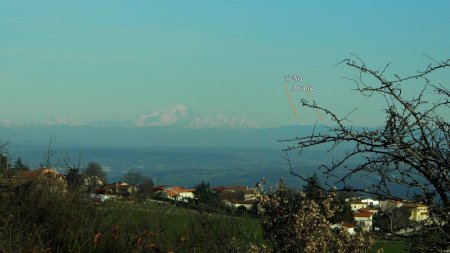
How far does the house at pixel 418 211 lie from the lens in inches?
152

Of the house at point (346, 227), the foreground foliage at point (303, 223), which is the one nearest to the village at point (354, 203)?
the house at point (346, 227)

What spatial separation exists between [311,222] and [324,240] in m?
0.38

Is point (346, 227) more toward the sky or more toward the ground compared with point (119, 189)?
more toward the ground

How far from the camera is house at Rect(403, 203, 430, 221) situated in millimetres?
3852

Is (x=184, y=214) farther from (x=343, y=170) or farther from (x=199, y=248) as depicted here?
(x=343, y=170)

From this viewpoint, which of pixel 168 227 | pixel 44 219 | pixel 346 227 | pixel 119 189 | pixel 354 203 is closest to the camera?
pixel 354 203

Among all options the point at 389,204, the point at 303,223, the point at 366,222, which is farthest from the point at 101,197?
the point at 389,204

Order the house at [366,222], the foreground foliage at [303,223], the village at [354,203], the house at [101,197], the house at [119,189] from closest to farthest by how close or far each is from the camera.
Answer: the village at [354,203] → the house at [366,222] → the house at [101,197] → the foreground foliage at [303,223] → the house at [119,189]

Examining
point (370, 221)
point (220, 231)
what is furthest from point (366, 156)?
point (220, 231)

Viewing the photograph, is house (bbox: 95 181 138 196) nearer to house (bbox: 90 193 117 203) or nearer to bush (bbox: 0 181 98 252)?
house (bbox: 90 193 117 203)

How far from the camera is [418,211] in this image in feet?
12.9

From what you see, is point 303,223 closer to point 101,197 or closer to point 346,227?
point 346,227

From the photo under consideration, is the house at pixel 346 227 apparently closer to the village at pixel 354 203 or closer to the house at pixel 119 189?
the village at pixel 354 203

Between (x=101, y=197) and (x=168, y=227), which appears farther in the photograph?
(x=101, y=197)
